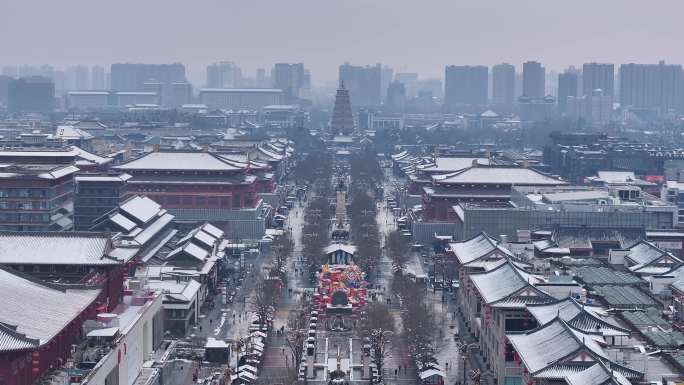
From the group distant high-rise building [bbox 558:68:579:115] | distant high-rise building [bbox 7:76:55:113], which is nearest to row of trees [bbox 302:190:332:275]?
distant high-rise building [bbox 7:76:55:113]

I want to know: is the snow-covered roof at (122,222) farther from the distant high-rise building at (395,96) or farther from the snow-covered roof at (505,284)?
the distant high-rise building at (395,96)

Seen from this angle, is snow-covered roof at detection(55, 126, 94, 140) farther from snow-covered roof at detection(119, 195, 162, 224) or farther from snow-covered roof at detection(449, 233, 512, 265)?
snow-covered roof at detection(449, 233, 512, 265)

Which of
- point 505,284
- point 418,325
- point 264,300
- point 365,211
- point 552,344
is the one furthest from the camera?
point 365,211

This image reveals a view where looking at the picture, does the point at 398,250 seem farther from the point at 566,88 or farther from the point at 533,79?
the point at 533,79

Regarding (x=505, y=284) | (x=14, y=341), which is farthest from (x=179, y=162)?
(x=14, y=341)

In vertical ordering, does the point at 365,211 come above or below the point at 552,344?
below

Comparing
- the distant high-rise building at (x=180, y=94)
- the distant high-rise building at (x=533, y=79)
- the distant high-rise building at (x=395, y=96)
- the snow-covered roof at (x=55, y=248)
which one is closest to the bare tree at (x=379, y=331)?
the snow-covered roof at (x=55, y=248)
